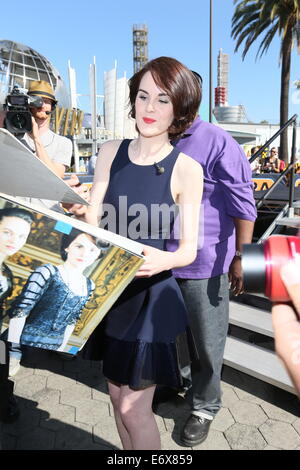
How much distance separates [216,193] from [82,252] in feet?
4.05

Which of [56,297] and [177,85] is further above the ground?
[177,85]

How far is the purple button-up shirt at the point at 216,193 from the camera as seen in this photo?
1.93m

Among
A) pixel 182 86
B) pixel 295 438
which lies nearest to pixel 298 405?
pixel 295 438

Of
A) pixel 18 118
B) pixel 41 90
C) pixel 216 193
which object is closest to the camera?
pixel 18 118

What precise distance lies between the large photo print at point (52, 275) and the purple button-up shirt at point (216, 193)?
907 mm

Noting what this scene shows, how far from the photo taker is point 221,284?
2.15m

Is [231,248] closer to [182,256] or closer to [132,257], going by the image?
[182,256]

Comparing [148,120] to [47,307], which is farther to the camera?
[148,120]

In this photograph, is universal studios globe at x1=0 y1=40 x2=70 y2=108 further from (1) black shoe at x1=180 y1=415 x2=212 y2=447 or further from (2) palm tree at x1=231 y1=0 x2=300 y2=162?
(1) black shoe at x1=180 y1=415 x2=212 y2=447

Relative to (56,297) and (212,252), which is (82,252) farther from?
(212,252)

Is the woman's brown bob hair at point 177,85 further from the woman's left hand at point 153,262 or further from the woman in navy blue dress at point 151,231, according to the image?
the woman's left hand at point 153,262

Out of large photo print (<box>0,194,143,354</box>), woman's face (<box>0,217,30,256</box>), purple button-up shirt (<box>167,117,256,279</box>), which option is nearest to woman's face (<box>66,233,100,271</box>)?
large photo print (<box>0,194,143,354</box>)

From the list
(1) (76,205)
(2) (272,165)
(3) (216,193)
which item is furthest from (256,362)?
(2) (272,165)

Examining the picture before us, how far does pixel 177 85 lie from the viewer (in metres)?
1.48
